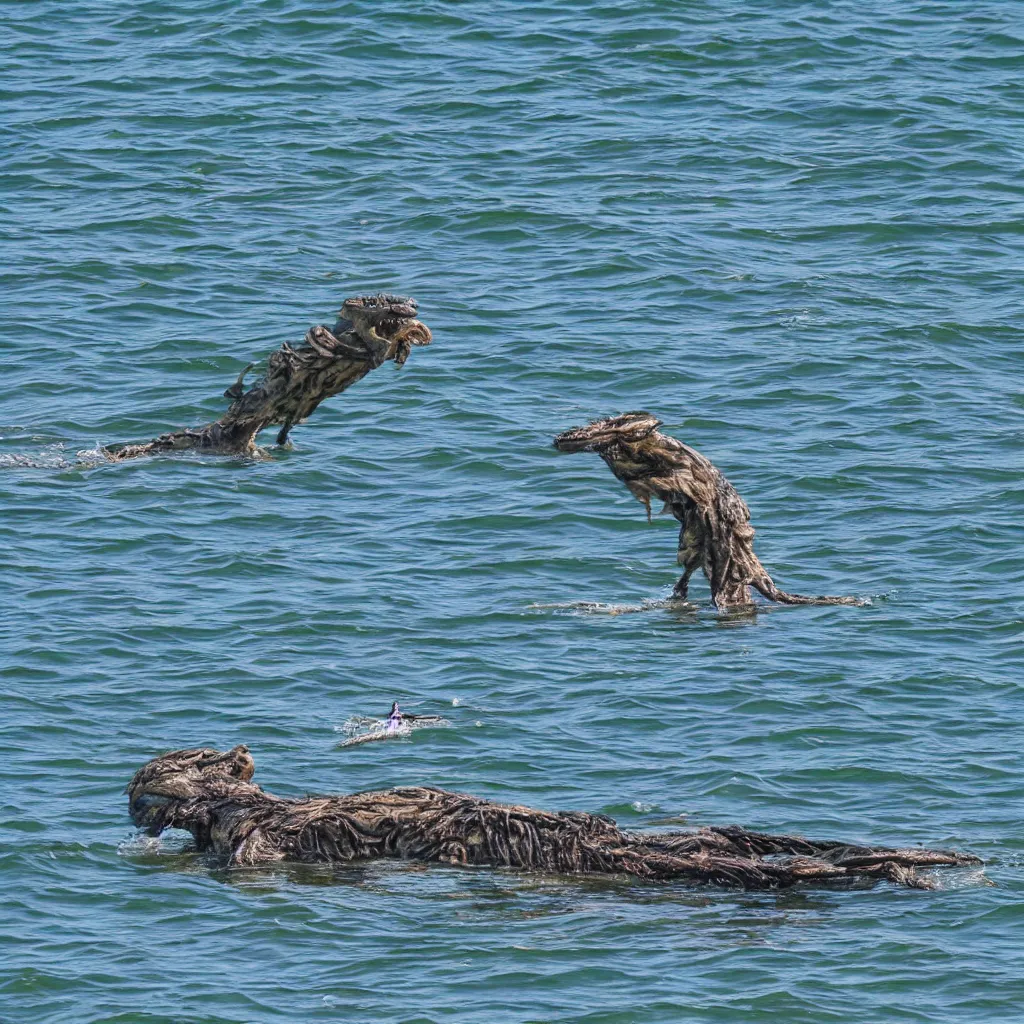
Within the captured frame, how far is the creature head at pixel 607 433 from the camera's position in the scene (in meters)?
18.5

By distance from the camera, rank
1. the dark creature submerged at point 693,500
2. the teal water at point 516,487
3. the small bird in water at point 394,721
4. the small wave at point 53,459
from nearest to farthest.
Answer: the teal water at point 516,487 < the small bird in water at point 394,721 < the dark creature submerged at point 693,500 < the small wave at point 53,459

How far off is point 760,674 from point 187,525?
6675mm

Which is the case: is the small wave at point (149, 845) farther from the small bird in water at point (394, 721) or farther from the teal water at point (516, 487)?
the small bird in water at point (394, 721)

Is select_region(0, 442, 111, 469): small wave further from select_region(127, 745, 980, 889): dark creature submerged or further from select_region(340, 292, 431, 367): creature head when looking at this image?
select_region(127, 745, 980, 889): dark creature submerged

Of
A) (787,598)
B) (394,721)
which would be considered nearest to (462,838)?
(394,721)

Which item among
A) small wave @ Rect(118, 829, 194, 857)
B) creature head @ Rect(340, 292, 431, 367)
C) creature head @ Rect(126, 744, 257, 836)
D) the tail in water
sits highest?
creature head @ Rect(340, 292, 431, 367)

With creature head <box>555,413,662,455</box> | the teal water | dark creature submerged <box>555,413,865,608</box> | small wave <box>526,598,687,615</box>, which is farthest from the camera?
small wave <box>526,598,687,615</box>

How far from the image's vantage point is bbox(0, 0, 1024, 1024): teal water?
43.1 feet

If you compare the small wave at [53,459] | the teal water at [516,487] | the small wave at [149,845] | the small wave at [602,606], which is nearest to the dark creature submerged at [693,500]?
the small wave at [602,606]

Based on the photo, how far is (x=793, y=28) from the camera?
38.0 metres

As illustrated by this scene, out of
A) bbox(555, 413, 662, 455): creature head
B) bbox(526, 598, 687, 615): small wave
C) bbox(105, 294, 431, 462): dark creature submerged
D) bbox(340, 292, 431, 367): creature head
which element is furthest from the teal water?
bbox(340, 292, 431, 367): creature head

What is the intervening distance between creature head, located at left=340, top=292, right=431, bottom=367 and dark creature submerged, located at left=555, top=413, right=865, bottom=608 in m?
2.79

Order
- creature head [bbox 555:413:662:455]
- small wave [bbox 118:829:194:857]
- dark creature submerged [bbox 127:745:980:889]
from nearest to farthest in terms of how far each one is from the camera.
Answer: dark creature submerged [bbox 127:745:980:889], small wave [bbox 118:829:194:857], creature head [bbox 555:413:662:455]

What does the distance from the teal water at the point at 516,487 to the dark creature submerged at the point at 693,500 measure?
34 cm
